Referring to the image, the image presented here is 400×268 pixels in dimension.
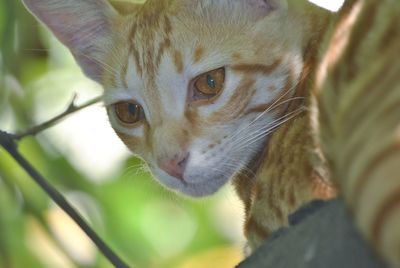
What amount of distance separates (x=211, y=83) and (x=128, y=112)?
30 cm

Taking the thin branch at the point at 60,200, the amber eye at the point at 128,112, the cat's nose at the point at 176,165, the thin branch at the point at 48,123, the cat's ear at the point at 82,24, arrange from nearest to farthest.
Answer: the thin branch at the point at 60,200
the thin branch at the point at 48,123
the cat's nose at the point at 176,165
the amber eye at the point at 128,112
the cat's ear at the point at 82,24

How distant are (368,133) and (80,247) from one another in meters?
2.48

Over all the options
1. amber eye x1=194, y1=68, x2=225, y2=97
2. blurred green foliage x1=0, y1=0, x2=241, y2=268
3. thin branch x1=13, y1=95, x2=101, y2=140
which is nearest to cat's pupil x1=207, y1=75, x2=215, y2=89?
amber eye x1=194, y1=68, x2=225, y2=97

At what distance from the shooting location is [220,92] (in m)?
2.29

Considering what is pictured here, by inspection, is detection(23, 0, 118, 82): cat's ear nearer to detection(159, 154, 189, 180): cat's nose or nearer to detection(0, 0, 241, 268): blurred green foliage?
detection(0, 0, 241, 268): blurred green foliage

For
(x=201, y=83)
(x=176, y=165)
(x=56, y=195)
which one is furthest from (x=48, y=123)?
(x=201, y=83)

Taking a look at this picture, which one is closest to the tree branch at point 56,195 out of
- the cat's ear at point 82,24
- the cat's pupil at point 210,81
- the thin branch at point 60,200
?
the thin branch at point 60,200

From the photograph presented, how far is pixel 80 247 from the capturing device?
3629mm

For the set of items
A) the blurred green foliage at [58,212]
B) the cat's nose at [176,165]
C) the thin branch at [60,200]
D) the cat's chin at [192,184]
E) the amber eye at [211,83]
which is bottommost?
the blurred green foliage at [58,212]

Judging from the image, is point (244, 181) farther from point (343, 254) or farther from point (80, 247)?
point (80, 247)

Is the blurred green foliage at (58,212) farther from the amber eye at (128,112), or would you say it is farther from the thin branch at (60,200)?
the thin branch at (60,200)

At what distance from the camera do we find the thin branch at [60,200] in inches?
72.5

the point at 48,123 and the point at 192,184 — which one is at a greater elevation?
the point at 48,123

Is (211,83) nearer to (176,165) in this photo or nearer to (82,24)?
(176,165)
